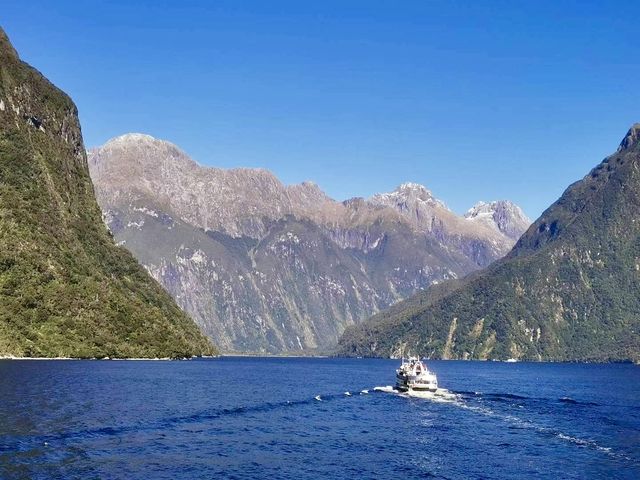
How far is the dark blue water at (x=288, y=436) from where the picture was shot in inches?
3327

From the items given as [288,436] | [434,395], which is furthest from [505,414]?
[288,436]

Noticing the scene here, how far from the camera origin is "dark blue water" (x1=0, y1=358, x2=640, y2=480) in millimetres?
84506

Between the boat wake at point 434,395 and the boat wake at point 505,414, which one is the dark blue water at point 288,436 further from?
the boat wake at point 434,395

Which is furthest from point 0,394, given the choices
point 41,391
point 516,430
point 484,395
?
point 484,395

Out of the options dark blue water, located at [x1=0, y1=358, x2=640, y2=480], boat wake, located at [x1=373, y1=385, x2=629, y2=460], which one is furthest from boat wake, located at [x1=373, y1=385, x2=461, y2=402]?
dark blue water, located at [x1=0, y1=358, x2=640, y2=480]

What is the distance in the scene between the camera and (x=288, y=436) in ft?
363

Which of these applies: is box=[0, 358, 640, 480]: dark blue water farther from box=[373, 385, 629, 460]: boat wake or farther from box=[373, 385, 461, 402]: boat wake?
box=[373, 385, 461, 402]: boat wake

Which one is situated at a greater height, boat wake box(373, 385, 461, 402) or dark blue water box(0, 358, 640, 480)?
boat wake box(373, 385, 461, 402)

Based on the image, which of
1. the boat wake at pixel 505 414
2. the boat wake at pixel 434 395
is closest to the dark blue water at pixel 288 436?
the boat wake at pixel 505 414

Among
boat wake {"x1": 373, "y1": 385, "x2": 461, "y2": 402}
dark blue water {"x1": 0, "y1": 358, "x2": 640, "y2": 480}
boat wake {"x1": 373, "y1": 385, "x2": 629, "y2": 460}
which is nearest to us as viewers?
dark blue water {"x1": 0, "y1": 358, "x2": 640, "y2": 480}

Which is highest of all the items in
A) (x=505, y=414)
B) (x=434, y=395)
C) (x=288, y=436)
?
(x=434, y=395)

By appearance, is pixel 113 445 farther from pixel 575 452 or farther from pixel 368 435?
pixel 575 452

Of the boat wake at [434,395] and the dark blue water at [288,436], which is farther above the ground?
the boat wake at [434,395]

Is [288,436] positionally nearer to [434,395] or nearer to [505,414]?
[505,414]
